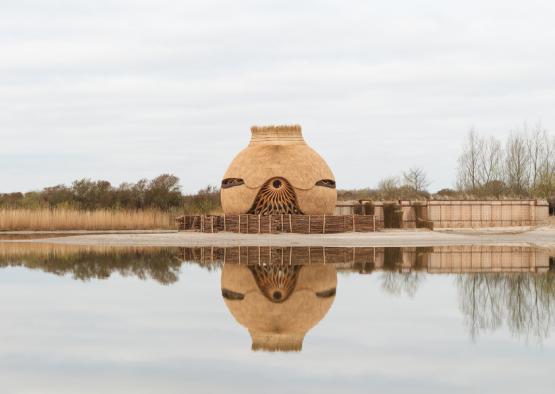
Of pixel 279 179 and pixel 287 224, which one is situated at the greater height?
pixel 279 179

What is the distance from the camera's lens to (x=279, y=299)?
38.4ft

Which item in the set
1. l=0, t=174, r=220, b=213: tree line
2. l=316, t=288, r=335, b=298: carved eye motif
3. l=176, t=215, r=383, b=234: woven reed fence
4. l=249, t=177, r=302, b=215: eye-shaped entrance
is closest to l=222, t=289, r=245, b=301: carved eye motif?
l=316, t=288, r=335, b=298: carved eye motif

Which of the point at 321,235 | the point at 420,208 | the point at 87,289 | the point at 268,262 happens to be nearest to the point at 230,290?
the point at 87,289

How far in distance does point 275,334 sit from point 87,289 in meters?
5.63

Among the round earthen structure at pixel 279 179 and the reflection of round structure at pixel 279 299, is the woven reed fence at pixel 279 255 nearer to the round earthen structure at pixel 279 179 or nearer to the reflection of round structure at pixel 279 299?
the reflection of round structure at pixel 279 299

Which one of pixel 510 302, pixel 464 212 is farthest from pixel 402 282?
pixel 464 212

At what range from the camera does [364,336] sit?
8797mm

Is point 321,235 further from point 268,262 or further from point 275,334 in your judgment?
point 275,334

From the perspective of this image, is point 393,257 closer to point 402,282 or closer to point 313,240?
point 402,282

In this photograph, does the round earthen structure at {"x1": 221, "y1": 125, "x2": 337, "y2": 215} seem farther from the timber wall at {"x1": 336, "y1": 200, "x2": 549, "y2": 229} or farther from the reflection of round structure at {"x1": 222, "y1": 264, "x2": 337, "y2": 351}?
the reflection of round structure at {"x1": 222, "y1": 264, "x2": 337, "y2": 351}

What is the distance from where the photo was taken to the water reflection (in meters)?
9.91

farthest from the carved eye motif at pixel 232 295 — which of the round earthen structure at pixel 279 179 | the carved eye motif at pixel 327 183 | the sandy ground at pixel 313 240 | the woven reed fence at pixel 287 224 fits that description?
the carved eye motif at pixel 327 183

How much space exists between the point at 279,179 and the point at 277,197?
702mm

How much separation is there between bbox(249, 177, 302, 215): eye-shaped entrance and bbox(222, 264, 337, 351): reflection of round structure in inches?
569
